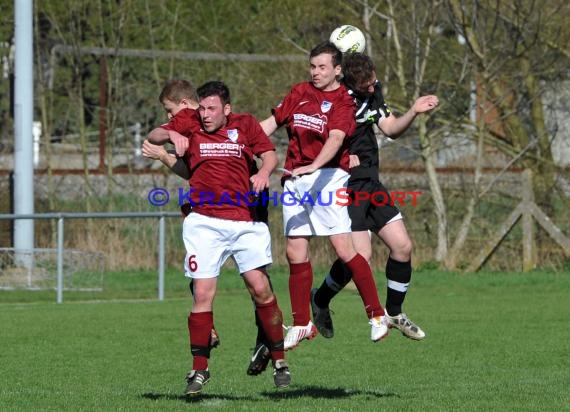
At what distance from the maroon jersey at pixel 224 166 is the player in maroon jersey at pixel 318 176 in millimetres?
443

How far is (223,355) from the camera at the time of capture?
1229 centimetres

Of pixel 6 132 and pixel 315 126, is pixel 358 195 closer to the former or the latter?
pixel 315 126

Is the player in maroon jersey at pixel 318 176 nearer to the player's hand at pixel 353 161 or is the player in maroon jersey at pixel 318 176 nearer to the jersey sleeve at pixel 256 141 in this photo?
the player's hand at pixel 353 161

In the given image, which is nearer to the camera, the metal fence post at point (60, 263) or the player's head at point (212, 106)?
the player's head at point (212, 106)

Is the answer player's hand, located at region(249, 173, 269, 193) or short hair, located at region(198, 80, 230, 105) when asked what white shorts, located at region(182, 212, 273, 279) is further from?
short hair, located at region(198, 80, 230, 105)

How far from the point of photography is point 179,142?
8422 millimetres

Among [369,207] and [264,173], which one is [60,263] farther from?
[264,173]

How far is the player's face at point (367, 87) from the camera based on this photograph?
9.27 meters

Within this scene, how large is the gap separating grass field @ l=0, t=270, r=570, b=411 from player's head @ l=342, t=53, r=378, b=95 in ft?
7.42

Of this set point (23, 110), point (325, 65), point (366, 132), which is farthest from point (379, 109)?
point (23, 110)

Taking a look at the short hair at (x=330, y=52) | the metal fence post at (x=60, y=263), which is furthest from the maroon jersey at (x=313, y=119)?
the metal fence post at (x=60, y=263)

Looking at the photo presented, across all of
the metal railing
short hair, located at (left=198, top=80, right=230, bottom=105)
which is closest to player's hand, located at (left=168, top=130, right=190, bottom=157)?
short hair, located at (left=198, top=80, right=230, bottom=105)

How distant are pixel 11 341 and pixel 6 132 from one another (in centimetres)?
1333

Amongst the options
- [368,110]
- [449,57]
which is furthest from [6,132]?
[368,110]
